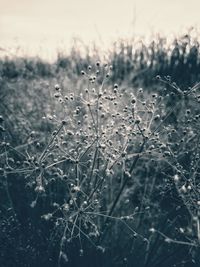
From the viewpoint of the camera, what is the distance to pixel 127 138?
313 centimetres

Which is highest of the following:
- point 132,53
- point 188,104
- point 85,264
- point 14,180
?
point 132,53

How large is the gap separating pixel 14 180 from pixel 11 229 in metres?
0.61

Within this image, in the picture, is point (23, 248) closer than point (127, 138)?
→ No

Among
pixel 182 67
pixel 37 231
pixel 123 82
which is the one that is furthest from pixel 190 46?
pixel 37 231

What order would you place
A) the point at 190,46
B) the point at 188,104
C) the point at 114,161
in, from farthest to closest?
the point at 190,46
the point at 188,104
the point at 114,161

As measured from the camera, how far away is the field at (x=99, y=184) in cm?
307

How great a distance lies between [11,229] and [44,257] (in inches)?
18.3

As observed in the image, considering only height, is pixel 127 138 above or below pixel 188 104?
below

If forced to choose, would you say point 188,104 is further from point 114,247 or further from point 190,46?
point 114,247

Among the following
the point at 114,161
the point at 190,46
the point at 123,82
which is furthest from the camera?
the point at 123,82

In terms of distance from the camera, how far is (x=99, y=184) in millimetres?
3223

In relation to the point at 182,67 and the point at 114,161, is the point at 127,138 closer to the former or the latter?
the point at 114,161

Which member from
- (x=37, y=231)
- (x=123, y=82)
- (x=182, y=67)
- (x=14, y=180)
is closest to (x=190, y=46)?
(x=182, y=67)

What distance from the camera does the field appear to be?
3.07 meters
